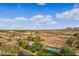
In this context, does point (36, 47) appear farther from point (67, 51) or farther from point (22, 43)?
point (67, 51)

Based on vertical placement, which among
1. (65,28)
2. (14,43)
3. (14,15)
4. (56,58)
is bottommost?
(56,58)

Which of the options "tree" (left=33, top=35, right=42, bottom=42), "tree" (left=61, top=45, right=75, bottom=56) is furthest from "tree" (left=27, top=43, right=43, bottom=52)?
"tree" (left=61, top=45, right=75, bottom=56)

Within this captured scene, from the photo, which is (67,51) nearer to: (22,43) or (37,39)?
(37,39)

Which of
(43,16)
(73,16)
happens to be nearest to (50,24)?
(43,16)

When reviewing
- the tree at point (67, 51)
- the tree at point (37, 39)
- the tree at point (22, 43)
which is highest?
the tree at point (37, 39)

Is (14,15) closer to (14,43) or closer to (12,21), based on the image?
(12,21)

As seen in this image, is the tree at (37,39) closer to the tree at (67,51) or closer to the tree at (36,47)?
the tree at (36,47)

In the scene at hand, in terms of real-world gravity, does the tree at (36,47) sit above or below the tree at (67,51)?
above

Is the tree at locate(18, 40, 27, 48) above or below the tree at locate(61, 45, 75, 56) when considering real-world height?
above

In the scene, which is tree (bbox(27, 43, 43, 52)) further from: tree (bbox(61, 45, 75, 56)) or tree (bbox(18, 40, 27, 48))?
tree (bbox(61, 45, 75, 56))

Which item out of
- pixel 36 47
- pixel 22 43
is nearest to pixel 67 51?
pixel 36 47

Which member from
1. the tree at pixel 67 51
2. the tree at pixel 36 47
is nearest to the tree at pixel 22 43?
the tree at pixel 36 47
